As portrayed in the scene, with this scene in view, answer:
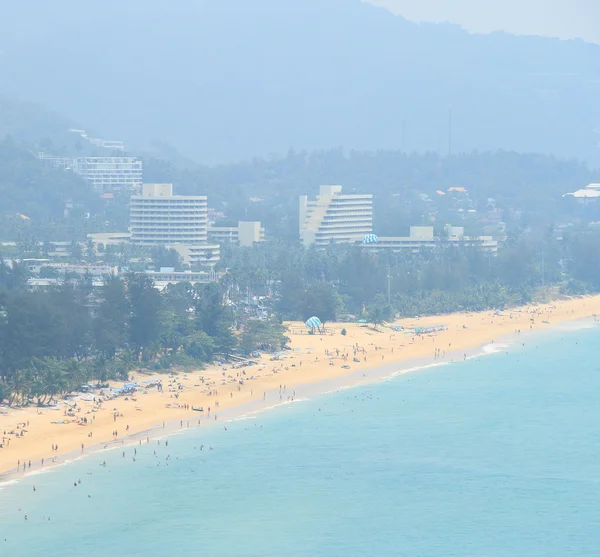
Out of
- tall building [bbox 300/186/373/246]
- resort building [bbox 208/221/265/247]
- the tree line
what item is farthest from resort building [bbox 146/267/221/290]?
tall building [bbox 300/186/373/246]

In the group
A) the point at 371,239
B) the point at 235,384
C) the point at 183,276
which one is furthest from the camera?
the point at 371,239

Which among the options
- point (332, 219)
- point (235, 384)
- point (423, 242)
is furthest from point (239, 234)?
point (235, 384)

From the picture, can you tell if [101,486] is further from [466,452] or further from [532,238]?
[532,238]

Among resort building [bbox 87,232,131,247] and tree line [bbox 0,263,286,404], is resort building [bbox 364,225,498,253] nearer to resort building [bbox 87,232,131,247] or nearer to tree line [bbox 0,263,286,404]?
resort building [bbox 87,232,131,247]

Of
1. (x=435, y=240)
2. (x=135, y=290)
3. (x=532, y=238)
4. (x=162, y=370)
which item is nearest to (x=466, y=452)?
(x=162, y=370)

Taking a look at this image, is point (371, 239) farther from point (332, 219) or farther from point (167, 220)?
point (167, 220)

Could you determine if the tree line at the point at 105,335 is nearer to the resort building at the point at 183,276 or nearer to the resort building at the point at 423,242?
the resort building at the point at 183,276

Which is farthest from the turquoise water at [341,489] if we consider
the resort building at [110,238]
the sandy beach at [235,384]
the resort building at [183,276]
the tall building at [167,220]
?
the resort building at [110,238]
